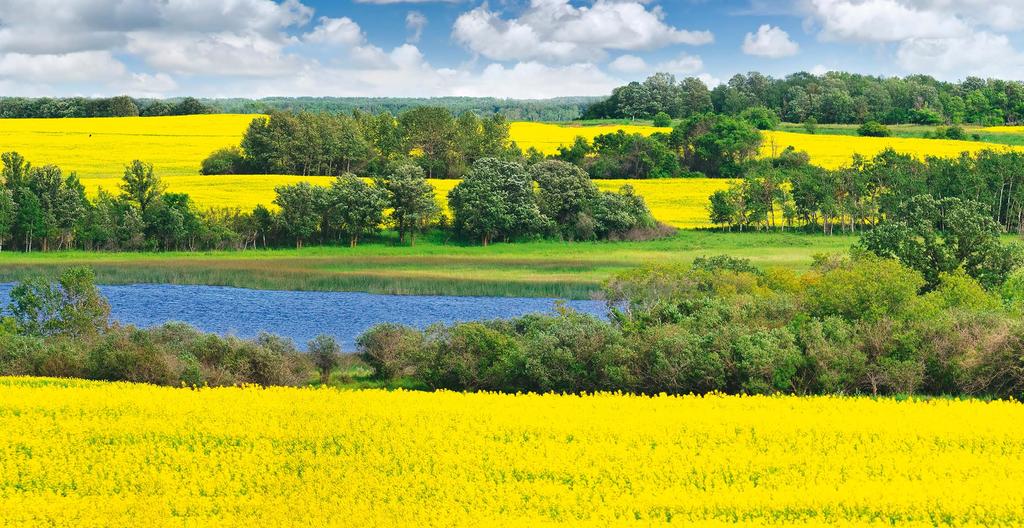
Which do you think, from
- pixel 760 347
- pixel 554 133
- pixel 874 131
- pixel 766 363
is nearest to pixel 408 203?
pixel 760 347

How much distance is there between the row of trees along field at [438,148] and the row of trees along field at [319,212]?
19.1 metres

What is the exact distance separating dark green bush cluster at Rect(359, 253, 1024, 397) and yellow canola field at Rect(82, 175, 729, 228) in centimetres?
5237

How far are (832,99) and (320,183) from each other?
8570 cm

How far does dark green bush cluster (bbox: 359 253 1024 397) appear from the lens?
33.3 m

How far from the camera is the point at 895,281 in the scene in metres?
37.9

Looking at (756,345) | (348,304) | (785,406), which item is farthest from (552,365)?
(348,304)

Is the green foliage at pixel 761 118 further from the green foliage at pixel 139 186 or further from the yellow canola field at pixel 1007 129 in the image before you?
the green foliage at pixel 139 186

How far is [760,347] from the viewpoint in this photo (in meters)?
33.5

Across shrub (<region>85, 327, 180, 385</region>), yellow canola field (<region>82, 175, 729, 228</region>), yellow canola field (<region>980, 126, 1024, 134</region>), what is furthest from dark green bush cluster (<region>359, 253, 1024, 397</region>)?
yellow canola field (<region>980, 126, 1024, 134</region>)

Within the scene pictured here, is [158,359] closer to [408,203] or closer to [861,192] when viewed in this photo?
[408,203]

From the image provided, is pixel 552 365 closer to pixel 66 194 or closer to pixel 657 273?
pixel 657 273

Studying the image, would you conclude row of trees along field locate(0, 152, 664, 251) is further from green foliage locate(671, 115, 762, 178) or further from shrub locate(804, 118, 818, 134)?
shrub locate(804, 118, 818, 134)

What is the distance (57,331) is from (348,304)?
20.7 m

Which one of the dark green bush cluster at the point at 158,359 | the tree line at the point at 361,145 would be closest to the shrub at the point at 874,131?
the tree line at the point at 361,145
